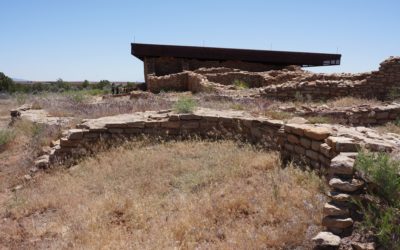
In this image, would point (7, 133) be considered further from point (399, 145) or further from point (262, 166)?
point (399, 145)

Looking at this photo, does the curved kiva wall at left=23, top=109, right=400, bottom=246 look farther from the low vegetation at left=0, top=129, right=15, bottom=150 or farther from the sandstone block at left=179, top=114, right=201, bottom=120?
the low vegetation at left=0, top=129, right=15, bottom=150

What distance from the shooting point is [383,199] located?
3256mm

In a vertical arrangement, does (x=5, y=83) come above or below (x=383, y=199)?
below

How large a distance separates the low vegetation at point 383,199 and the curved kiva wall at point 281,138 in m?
0.14

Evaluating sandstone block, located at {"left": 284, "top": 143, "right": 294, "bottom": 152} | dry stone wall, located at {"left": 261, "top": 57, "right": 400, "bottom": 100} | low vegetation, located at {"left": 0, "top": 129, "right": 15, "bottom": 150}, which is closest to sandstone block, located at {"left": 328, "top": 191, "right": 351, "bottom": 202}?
sandstone block, located at {"left": 284, "top": 143, "right": 294, "bottom": 152}

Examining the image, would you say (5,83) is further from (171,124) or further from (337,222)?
(337,222)

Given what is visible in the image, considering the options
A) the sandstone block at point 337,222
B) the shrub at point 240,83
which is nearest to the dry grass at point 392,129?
the sandstone block at point 337,222

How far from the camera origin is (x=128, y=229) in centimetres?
404

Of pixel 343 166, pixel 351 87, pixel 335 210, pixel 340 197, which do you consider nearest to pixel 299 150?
pixel 343 166

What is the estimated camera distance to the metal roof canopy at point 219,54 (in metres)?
20.4

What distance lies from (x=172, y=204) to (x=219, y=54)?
56.0 feet

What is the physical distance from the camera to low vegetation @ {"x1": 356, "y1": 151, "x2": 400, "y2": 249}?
2.89m

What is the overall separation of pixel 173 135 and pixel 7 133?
3.69 m

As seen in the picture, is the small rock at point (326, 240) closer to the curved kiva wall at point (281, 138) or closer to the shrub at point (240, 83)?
the curved kiva wall at point (281, 138)
